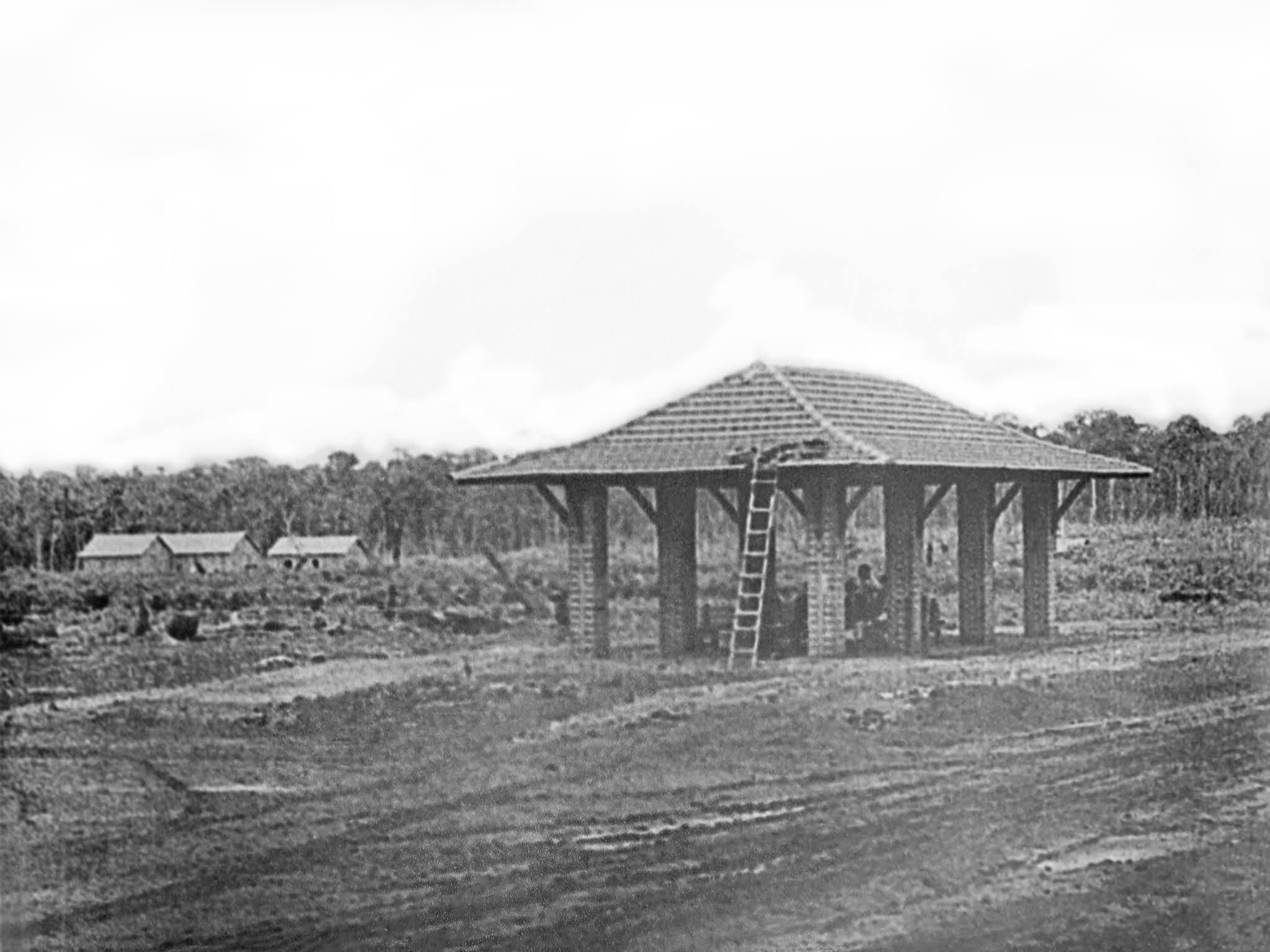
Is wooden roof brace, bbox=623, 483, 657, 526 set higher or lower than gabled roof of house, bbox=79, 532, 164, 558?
higher

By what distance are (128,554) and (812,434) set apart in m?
2.54

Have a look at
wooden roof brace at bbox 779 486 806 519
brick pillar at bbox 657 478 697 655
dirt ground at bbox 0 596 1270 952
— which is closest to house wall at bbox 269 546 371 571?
dirt ground at bbox 0 596 1270 952

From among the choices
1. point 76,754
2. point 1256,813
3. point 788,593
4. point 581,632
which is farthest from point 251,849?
point 1256,813

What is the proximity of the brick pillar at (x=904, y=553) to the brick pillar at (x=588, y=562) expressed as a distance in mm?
1014

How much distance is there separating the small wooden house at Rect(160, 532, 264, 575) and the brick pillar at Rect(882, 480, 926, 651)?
228 centimetres

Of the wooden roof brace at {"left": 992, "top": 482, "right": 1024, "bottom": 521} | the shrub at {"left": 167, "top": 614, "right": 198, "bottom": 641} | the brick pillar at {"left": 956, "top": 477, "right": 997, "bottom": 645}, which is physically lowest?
the shrub at {"left": 167, "top": 614, "right": 198, "bottom": 641}

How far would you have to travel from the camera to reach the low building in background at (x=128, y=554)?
5.96 meters

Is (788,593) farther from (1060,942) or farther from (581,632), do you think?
(1060,942)

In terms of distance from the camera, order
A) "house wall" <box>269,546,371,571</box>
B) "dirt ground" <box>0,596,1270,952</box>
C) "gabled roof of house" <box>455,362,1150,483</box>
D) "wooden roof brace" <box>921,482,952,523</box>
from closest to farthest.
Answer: "dirt ground" <box>0,596,1270,952</box>
"gabled roof of house" <box>455,362,1150,483</box>
"wooden roof brace" <box>921,482,952,523</box>
"house wall" <box>269,546,371,571</box>

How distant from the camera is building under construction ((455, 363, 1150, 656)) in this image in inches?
225

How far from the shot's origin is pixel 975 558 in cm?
586

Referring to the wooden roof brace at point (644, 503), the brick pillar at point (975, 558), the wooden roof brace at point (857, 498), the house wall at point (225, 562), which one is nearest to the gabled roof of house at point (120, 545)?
the house wall at point (225, 562)

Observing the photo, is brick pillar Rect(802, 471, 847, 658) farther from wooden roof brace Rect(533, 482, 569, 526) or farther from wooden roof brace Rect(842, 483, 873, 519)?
wooden roof brace Rect(533, 482, 569, 526)

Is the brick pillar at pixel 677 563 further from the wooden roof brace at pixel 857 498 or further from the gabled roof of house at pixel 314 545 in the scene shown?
the gabled roof of house at pixel 314 545
